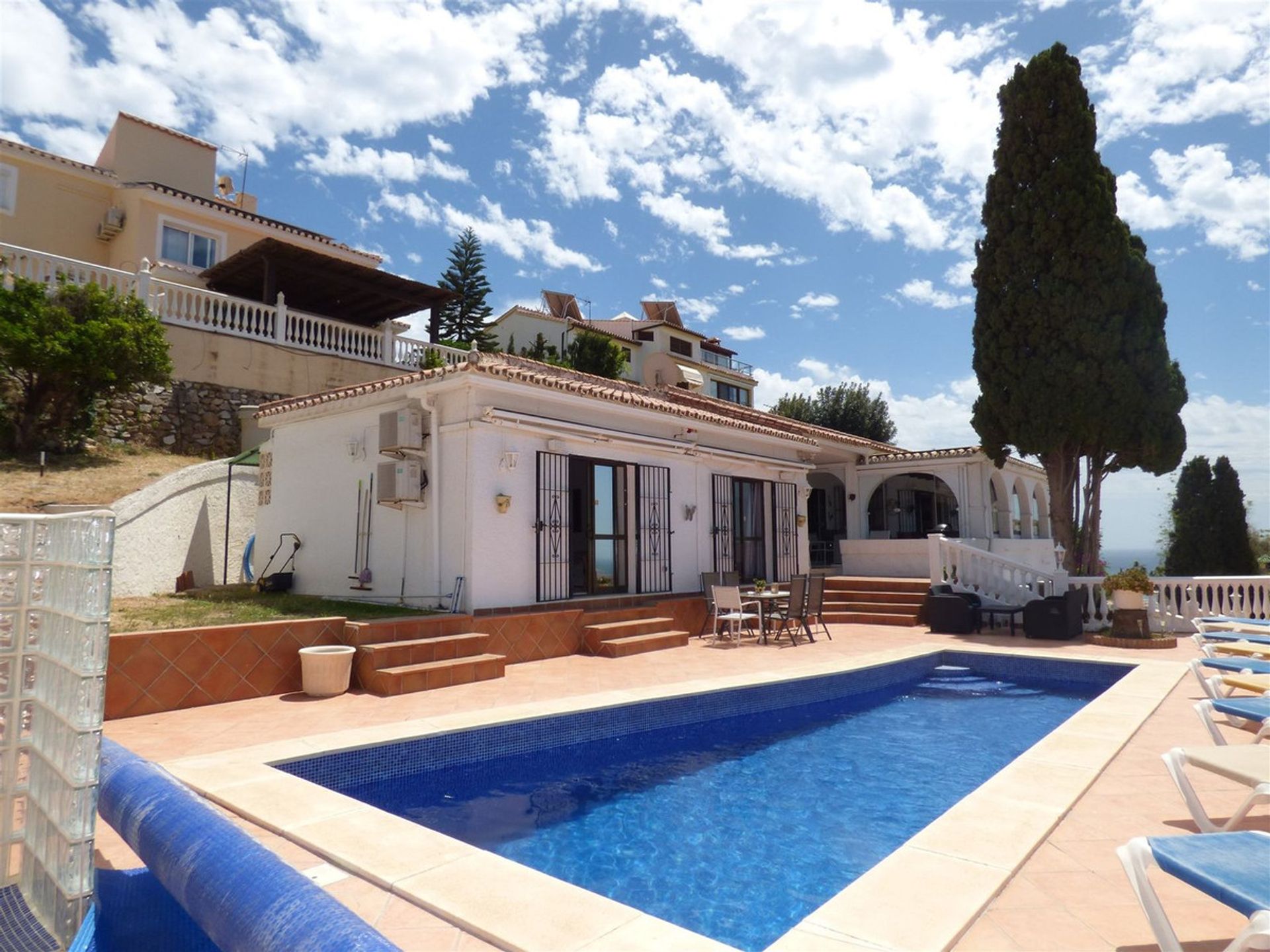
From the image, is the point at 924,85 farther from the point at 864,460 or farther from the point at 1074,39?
the point at 864,460

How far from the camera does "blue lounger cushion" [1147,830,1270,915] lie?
82.8 inches

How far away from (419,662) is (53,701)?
5.44 m

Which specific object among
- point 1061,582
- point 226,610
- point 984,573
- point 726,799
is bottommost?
point 726,799

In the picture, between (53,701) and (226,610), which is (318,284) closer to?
(226,610)

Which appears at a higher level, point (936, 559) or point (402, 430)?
point (402, 430)

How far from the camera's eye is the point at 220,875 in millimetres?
2346

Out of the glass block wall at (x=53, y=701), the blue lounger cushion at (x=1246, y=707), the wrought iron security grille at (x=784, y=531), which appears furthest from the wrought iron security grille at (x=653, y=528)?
the glass block wall at (x=53, y=701)

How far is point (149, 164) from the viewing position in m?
22.0

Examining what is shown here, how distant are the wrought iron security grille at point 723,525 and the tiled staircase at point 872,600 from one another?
2402 millimetres

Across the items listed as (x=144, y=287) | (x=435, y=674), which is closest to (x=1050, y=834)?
(x=435, y=674)

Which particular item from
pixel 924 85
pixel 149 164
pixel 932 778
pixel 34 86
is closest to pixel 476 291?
pixel 149 164

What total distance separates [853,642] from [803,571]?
4445mm

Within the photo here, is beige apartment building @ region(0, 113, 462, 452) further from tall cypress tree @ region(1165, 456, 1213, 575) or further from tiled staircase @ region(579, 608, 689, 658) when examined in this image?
tall cypress tree @ region(1165, 456, 1213, 575)

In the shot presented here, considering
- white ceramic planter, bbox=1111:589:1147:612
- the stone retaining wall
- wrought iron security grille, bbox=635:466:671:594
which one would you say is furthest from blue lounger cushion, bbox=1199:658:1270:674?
the stone retaining wall
